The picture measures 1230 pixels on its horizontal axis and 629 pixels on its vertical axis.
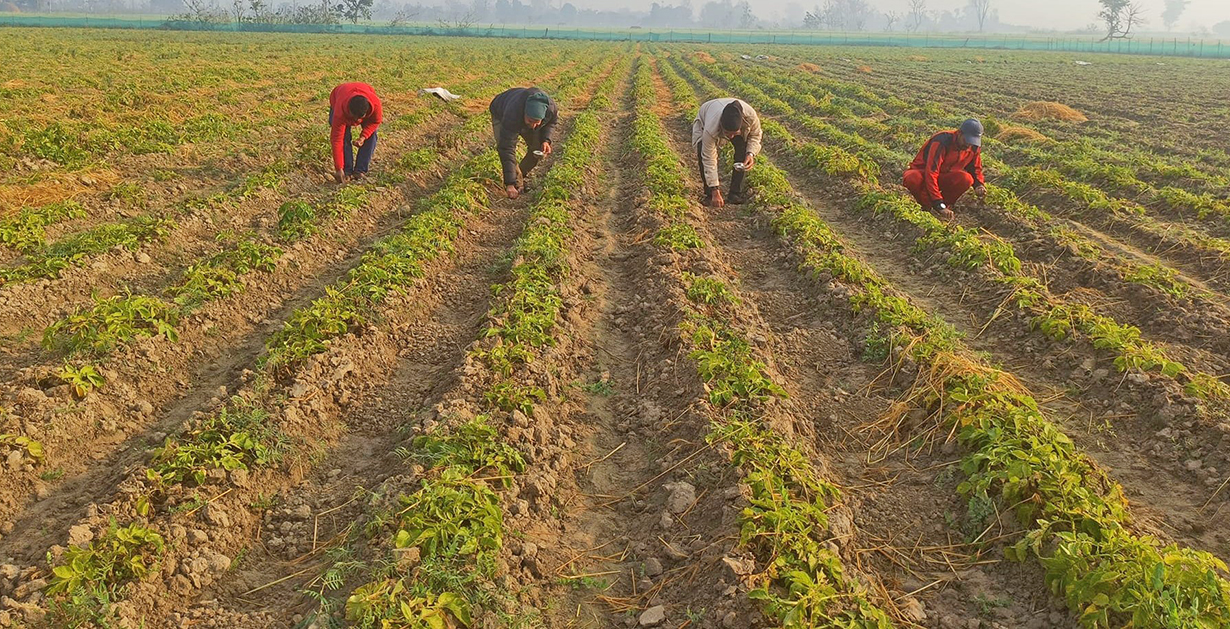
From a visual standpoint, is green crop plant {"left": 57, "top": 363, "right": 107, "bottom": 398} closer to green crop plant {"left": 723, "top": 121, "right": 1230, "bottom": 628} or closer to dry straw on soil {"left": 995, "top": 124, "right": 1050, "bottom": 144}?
green crop plant {"left": 723, "top": 121, "right": 1230, "bottom": 628}

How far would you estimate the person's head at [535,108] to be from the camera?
926 centimetres

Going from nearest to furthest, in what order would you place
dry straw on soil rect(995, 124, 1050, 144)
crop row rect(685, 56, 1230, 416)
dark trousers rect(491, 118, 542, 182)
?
crop row rect(685, 56, 1230, 416) → dark trousers rect(491, 118, 542, 182) → dry straw on soil rect(995, 124, 1050, 144)

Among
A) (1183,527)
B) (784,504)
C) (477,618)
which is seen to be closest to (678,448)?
(784,504)

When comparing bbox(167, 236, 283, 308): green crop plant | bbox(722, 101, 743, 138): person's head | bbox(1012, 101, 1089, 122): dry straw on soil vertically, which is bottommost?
bbox(167, 236, 283, 308): green crop plant

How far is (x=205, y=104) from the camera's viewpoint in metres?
16.8

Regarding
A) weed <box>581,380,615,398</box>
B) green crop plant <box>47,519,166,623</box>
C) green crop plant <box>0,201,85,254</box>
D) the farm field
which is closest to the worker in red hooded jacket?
the farm field

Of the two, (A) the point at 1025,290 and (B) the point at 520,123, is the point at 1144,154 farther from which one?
(B) the point at 520,123

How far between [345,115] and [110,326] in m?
5.17

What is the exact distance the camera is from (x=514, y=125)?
31.7 feet

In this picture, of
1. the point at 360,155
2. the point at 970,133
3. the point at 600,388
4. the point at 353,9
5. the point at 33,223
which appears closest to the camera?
the point at 600,388

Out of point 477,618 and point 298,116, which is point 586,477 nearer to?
point 477,618

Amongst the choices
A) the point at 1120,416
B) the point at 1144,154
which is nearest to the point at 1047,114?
the point at 1144,154

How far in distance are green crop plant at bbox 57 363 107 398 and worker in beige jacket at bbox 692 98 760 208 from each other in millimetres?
7197

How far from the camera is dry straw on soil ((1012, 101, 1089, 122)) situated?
19.2 m
